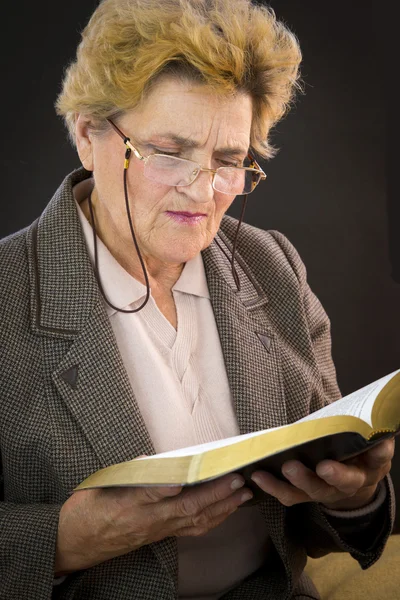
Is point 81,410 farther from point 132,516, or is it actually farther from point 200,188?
point 200,188

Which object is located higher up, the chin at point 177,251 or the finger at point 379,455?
the chin at point 177,251

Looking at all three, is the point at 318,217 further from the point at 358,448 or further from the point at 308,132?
the point at 358,448

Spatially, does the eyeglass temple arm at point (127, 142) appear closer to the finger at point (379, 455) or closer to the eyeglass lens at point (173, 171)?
the eyeglass lens at point (173, 171)

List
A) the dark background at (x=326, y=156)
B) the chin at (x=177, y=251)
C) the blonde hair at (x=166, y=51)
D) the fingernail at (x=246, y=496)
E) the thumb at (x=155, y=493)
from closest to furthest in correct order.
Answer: the thumb at (x=155, y=493) → the fingernail at (x=246, y=496) → the blonde hair at (x=166, y=51) → the chin at (x=177, y=251) → the dark background at (x=326, y=156)

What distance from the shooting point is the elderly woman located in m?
1.52

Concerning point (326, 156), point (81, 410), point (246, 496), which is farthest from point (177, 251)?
point (326, 156)

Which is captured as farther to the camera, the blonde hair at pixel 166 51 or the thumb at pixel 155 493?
the blonde hair at pixel 166 51

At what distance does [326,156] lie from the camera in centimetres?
244

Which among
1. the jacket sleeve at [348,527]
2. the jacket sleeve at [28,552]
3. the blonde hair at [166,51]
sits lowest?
the jacket sleeve at [348,527]

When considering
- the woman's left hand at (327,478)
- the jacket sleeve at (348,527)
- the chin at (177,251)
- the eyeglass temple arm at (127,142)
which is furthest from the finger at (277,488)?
the eyeglass temple arm at (127,142)

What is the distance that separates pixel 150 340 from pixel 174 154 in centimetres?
41

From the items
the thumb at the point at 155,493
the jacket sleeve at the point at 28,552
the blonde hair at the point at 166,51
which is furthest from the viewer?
the blonde hair at the point at 166,51

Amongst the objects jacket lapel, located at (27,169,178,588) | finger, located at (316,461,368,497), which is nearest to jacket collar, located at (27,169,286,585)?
jacket lapel, located at (27,169,178,588)

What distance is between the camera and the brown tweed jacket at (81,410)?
152cm
